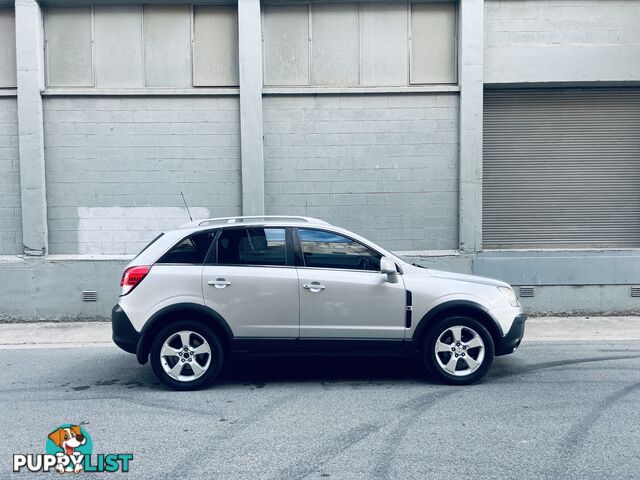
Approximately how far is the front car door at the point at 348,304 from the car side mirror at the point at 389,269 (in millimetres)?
61

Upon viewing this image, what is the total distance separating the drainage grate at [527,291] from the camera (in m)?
11.1

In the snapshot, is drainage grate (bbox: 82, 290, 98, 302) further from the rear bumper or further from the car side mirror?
the car side mirror

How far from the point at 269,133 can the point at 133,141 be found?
2.33 metres

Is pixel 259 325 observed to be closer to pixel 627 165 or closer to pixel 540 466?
pixel 540 466

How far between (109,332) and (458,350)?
5.67 metres

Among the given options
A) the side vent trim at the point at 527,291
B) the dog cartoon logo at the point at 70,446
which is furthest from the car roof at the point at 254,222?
the side vent trim at the point at 527,291

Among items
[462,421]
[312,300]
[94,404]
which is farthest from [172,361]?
[462,421]

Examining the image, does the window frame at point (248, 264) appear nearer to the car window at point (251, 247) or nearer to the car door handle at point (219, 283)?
the car window at point (251, 247)

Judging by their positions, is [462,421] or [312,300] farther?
[312,300]

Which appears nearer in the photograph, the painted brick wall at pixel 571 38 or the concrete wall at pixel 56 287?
the concrete wall at pixel 56 287

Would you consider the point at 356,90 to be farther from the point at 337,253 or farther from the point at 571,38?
the point at 337,253

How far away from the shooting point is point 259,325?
6.82 metres

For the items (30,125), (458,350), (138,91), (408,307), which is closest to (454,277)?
(408,307)

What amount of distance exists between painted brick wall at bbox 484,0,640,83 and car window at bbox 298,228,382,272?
19.2 feet
